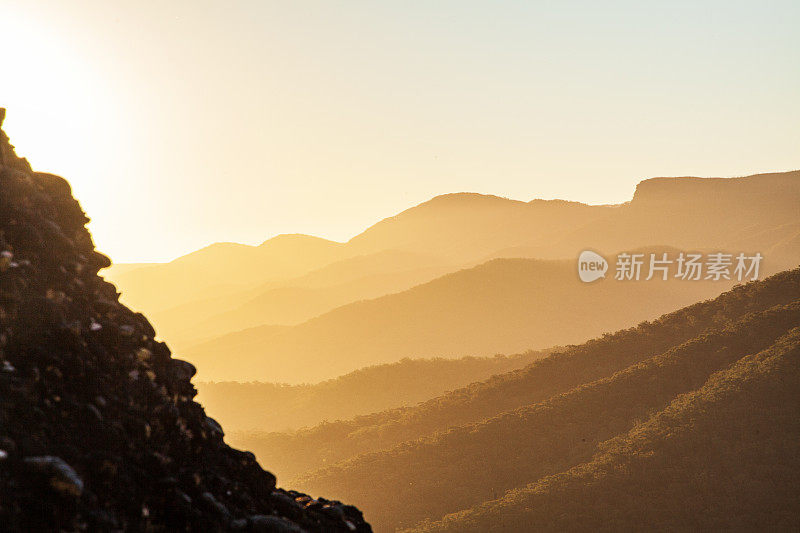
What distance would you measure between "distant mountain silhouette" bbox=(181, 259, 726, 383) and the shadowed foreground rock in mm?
83951

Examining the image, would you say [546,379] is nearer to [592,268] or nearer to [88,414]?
[88,414]

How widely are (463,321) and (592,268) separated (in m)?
31.2

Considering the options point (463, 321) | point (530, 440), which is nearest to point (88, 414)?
point (530, 440)

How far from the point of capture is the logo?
112988mm

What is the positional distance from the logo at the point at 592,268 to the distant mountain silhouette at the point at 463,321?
5.51 feet

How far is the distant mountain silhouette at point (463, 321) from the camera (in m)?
98.4

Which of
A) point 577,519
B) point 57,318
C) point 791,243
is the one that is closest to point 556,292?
point 791,243

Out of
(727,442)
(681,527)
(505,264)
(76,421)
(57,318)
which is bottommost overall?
(681,527)

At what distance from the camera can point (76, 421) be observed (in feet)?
27.7

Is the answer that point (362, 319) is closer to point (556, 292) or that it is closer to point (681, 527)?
point (556, 292)

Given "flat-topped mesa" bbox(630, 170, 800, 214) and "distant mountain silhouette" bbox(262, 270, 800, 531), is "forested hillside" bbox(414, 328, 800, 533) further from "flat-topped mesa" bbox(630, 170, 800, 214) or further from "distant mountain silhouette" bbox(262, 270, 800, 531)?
"flat-topped mesa" bbox(630, 170, 800, 214)

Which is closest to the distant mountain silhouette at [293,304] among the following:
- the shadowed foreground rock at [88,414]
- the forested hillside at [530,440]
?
the forested hillside at [530,440]

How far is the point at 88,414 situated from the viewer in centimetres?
863

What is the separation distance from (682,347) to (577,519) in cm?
1733
